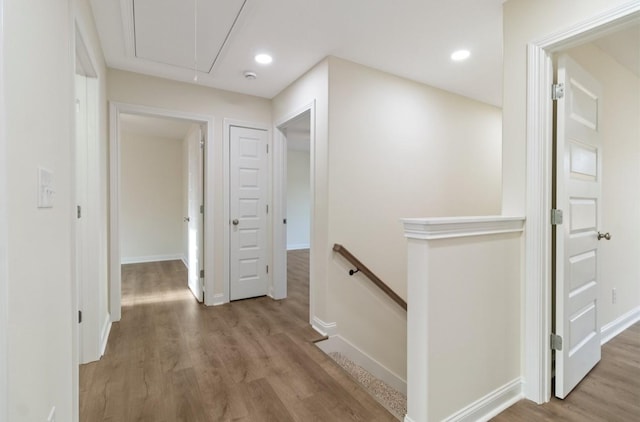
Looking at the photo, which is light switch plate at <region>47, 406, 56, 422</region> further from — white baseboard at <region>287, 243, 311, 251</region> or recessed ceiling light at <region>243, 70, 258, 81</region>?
white baseboard at <region>287, 243, 311, 251</region>

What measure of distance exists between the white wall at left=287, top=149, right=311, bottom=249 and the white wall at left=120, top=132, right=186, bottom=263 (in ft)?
8.65

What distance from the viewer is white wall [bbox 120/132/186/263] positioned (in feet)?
18.6

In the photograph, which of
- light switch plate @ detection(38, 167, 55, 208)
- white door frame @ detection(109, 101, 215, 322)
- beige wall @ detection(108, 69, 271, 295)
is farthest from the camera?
beige wall @ detection(108, 69, 271, 295)

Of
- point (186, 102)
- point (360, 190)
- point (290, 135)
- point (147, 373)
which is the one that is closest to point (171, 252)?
point (290, 135)

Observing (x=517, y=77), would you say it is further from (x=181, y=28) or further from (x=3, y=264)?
(x=3, y=264)

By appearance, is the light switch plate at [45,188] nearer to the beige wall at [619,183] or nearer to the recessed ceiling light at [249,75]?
the recessed ceiling light at [249,75]

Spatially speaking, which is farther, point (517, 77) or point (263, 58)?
point (263, 58)

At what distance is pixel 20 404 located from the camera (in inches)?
32.6

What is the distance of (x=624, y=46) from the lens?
7.77 feet

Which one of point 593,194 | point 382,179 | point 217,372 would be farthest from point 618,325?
point 217,372

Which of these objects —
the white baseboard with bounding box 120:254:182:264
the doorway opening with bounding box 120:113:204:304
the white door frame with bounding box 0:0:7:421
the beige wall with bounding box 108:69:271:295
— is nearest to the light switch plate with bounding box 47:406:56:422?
the white door frame with bounding box 0:0:7:421

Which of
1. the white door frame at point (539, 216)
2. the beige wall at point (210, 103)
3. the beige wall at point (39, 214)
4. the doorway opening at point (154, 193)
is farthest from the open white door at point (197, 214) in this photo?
the white door frame at point (539, 216)

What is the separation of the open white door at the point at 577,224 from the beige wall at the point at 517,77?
186 mm

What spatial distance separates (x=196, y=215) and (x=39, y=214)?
2764mm
